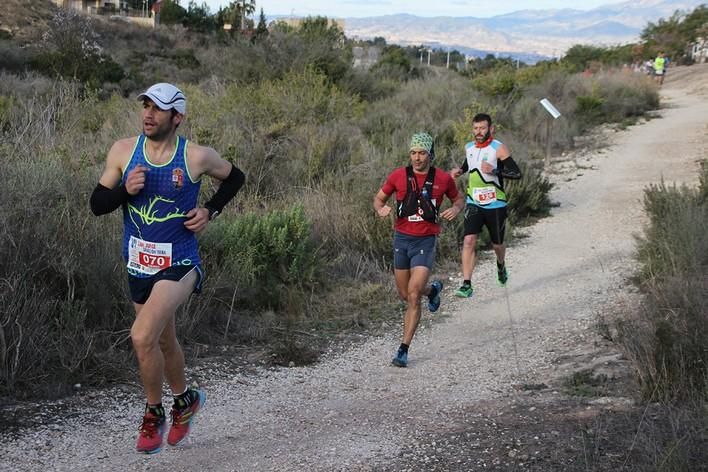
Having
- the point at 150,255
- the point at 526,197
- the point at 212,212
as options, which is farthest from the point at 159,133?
the point at 526,197

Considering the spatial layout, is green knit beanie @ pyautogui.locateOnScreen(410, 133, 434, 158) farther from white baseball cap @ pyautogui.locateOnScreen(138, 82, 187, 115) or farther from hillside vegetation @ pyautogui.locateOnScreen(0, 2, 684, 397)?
white baseball cap @ pyautogui.locateOnScreen(138, 82, 187, 115)

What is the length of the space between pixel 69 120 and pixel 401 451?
813cm

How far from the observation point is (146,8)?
265ft

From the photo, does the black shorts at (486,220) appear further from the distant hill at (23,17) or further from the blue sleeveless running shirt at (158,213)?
the distant hill at (23,17)

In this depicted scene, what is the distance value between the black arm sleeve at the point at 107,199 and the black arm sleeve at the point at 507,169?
489 centimetres

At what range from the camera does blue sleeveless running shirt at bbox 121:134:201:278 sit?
4.34 metres

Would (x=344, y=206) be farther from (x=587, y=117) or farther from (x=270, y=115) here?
(x=587, y=117)

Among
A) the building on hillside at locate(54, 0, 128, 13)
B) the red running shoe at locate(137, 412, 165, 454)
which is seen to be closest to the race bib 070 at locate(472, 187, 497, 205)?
the red running shoe at locate(137, 412, 165, 454)

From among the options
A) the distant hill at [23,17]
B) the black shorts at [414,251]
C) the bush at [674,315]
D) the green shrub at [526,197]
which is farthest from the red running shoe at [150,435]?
the distant hill at [23,17]

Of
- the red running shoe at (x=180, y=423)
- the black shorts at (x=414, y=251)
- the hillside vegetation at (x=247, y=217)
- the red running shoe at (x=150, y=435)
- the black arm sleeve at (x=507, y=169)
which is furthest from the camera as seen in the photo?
the black arm sleeve at (x=507, y=169)

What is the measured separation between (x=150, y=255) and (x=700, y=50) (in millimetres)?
69448

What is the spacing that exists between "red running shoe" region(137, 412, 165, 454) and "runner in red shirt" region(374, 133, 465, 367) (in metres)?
2.69

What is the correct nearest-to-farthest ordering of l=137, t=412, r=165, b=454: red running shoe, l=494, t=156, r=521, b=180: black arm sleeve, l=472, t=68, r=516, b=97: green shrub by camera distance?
l=137, t=412, r=165, b=454: red running shoe < l=494, t=156, r=521, b=180: black arm sleeve < l=472, t=68, r=516, b=97: green shrub

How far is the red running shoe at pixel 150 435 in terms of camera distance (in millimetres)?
4504
